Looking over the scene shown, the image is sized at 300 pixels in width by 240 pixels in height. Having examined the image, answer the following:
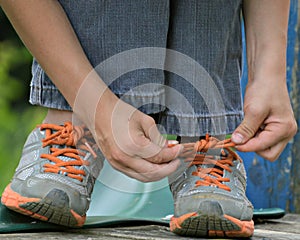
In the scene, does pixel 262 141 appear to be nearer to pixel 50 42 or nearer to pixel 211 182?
pixel 211 182

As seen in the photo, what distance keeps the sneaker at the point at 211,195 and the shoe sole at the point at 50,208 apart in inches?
7.5

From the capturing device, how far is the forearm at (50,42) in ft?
3.92

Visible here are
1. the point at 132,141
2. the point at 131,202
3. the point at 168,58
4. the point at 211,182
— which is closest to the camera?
the point at 132,141

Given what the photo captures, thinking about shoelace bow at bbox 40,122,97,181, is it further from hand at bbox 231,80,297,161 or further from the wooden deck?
hand at bbox 231,80,297,161

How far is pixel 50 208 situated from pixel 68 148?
143 millimetres

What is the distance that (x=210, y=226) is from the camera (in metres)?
1.17

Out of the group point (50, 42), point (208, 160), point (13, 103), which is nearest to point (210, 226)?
point (208, 160)

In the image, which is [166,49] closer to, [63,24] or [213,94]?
[213,94]

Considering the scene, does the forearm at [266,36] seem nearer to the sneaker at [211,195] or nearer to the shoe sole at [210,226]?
the sneaker at [211,195]

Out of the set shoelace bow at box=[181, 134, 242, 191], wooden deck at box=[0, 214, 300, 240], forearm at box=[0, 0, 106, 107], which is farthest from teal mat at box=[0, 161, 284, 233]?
forearm at box=[0, 0, 106, 107]

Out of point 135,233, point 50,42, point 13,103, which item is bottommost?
point 135,233

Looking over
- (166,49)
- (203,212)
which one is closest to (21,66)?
(166,49)

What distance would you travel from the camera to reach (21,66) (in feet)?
10.7

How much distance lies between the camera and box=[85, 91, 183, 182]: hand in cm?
117
